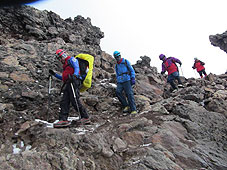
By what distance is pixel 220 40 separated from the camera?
127ft

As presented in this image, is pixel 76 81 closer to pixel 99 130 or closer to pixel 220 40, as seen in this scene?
pixel 99 130

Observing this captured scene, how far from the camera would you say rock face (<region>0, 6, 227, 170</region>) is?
4109 millimetres

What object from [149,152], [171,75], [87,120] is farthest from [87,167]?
[171,75]

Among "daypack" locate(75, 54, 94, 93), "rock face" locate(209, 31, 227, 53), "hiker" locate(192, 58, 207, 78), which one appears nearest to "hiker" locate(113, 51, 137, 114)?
"daypack" locate(75, 54, 94, 93)

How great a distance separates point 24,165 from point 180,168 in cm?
360

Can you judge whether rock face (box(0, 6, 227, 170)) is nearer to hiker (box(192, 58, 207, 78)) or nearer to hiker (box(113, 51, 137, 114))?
hiker (box(113, 51, 137, 114))

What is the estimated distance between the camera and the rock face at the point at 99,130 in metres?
4.11

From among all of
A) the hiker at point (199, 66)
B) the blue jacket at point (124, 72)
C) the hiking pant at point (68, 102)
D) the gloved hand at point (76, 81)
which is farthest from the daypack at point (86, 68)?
the hiker at point (199, 66)

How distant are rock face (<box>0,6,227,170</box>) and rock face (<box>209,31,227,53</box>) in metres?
34.6

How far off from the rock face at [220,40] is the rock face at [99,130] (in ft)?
114

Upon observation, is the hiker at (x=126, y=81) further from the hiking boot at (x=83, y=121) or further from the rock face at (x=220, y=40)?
the rock face at (x=220, y=40)

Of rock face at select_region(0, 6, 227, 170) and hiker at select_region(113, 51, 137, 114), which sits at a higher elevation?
hiker at select_region(113, 51, 137, 114)

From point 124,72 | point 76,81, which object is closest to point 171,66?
point 124,72

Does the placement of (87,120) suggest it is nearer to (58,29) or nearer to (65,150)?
(65,150)
